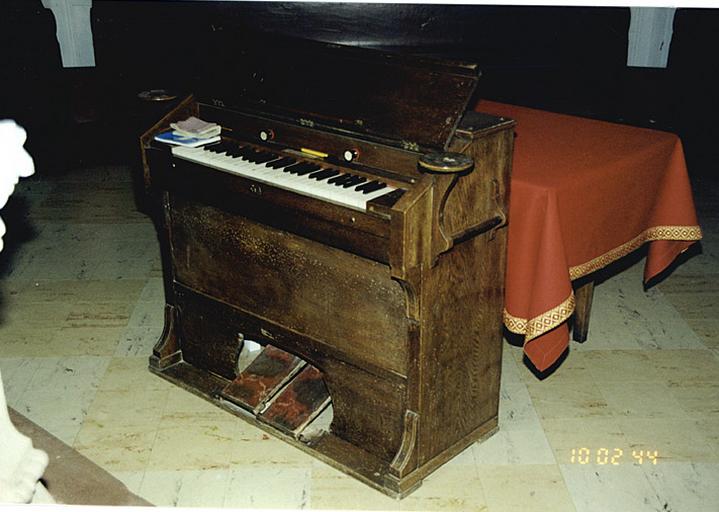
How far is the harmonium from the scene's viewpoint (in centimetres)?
265

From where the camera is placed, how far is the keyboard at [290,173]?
269 centimetres

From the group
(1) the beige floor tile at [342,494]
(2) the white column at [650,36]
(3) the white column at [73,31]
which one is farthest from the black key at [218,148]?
(2) the white column at [650,36]

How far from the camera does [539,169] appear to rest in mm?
3176

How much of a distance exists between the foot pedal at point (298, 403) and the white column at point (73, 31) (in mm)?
4217

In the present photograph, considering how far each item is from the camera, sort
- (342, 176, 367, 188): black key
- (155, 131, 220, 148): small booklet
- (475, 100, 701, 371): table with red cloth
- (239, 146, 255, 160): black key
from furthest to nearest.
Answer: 1. (155, 131, 220, 148): small booklet
2. (239, 146, 255, 160): black key
3. (475, 100, 701, 371): table with red cloth
4. (342, 176, 367, 188): black key

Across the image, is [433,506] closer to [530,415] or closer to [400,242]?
[530,415]

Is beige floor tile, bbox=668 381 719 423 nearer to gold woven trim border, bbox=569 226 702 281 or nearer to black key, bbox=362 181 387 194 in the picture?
gold woven trim border, bbox=569 226 702 281

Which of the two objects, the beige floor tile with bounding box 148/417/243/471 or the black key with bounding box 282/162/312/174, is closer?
the black key with bounding box 282/162/312/174

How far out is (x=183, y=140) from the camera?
3.24m

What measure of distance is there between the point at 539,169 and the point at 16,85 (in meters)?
4.06

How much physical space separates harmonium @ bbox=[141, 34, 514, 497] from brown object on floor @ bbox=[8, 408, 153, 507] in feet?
3.31

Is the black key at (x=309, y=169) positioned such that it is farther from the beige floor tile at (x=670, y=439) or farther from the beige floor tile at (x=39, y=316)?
the beige floor tile at (x=39, y=316)

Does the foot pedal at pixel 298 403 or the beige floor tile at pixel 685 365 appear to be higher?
the foot pedal at pixel 298 403

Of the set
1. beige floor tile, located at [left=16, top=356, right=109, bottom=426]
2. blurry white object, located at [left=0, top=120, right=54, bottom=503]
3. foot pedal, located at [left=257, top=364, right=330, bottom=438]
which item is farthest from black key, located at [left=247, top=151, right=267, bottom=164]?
blurry white object, located at [left=0, top=120, right=54, bottom=503]
